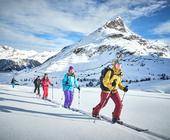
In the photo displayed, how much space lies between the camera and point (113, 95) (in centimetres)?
977

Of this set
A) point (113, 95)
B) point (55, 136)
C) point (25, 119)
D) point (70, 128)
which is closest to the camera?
point (55, 136)

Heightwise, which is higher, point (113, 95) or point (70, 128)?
point (113, 95)

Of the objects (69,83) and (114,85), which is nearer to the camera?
(114,85)

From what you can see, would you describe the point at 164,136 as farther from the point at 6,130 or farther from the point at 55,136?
the point at 6,130

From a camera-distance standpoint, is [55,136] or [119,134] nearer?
[55,136]

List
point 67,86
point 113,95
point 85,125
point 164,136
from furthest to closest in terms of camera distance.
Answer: point 67,86 < point 113,95 < point 85,125 < point 164,136

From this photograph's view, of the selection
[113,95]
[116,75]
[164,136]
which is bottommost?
[164,136]

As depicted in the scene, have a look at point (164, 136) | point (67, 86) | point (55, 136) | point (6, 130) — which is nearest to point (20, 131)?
point (6, 130)

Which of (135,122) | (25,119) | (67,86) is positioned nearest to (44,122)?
(25,119)

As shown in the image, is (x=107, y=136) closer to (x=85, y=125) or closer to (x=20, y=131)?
(x=85, y=125)

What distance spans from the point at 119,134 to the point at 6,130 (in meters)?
2.99

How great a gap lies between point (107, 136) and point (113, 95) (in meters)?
2.92

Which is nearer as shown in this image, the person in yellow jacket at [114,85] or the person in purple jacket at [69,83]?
the person in yellow jacket at [114,85]

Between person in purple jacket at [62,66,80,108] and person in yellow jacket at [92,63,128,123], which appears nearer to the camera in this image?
person in yellow jacket at [92,63,128,123]
